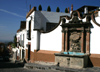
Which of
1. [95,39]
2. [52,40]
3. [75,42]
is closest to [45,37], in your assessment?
[52,40]

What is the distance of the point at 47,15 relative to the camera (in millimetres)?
15906

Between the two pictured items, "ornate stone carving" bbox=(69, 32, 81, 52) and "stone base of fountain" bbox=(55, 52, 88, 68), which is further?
"ornate stone carving" bbox=(69, 32, 81, 52)

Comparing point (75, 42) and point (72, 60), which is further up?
point (75, 42)

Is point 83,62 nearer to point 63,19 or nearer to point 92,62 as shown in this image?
point 92,62

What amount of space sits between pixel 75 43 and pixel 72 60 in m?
1.91

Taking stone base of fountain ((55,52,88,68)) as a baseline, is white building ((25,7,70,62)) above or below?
above

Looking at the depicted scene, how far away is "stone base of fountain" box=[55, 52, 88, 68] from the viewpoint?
9.34m

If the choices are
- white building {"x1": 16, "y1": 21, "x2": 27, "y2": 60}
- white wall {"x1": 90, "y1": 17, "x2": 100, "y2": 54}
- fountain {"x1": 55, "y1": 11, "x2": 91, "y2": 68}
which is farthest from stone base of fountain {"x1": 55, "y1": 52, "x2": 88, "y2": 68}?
white building {"x1": 16, "y1": 21, "x2": 27, "y2": 60}

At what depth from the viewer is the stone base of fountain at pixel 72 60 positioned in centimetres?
934

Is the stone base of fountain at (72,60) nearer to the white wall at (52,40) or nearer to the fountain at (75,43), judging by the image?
the fountain at (75,43)

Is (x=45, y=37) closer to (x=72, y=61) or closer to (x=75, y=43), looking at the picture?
(x=75, y=43)

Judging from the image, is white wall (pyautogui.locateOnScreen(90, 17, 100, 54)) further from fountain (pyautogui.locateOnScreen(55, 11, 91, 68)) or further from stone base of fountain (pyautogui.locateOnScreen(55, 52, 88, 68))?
stone base of fountain (pyautogui.locateOnScreen(55, 52, 88, 68))

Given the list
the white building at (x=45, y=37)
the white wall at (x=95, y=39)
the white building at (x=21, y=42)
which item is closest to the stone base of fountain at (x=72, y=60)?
the white wall at (x=95, y=39)

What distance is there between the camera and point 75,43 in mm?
11125
